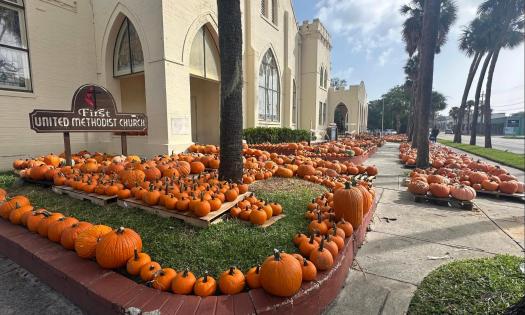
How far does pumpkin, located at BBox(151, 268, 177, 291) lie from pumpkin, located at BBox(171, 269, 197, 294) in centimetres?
4

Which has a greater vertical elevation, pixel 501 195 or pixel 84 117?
pixel 84 117

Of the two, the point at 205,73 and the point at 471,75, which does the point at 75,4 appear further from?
the point at 471,75

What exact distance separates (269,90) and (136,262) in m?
16.5

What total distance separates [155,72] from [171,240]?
7.84 meters

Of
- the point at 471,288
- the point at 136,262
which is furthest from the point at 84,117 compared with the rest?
the point at 471,288

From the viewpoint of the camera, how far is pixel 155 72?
9016 mm

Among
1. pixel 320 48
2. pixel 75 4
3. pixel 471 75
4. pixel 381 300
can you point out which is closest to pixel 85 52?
pixel 75 4

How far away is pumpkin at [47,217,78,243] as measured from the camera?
2.82m

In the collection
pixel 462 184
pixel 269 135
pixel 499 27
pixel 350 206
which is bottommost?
pixel 462 184

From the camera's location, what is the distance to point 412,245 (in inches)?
135

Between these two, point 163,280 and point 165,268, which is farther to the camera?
point 165,268

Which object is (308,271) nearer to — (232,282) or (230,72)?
(232,282)

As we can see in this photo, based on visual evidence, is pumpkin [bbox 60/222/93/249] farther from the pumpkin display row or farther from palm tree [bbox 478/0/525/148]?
palm tree [bbox 478/0/525/148]

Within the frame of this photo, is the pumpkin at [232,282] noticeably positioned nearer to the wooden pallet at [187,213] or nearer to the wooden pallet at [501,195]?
the wooden pallet at [187,213]
